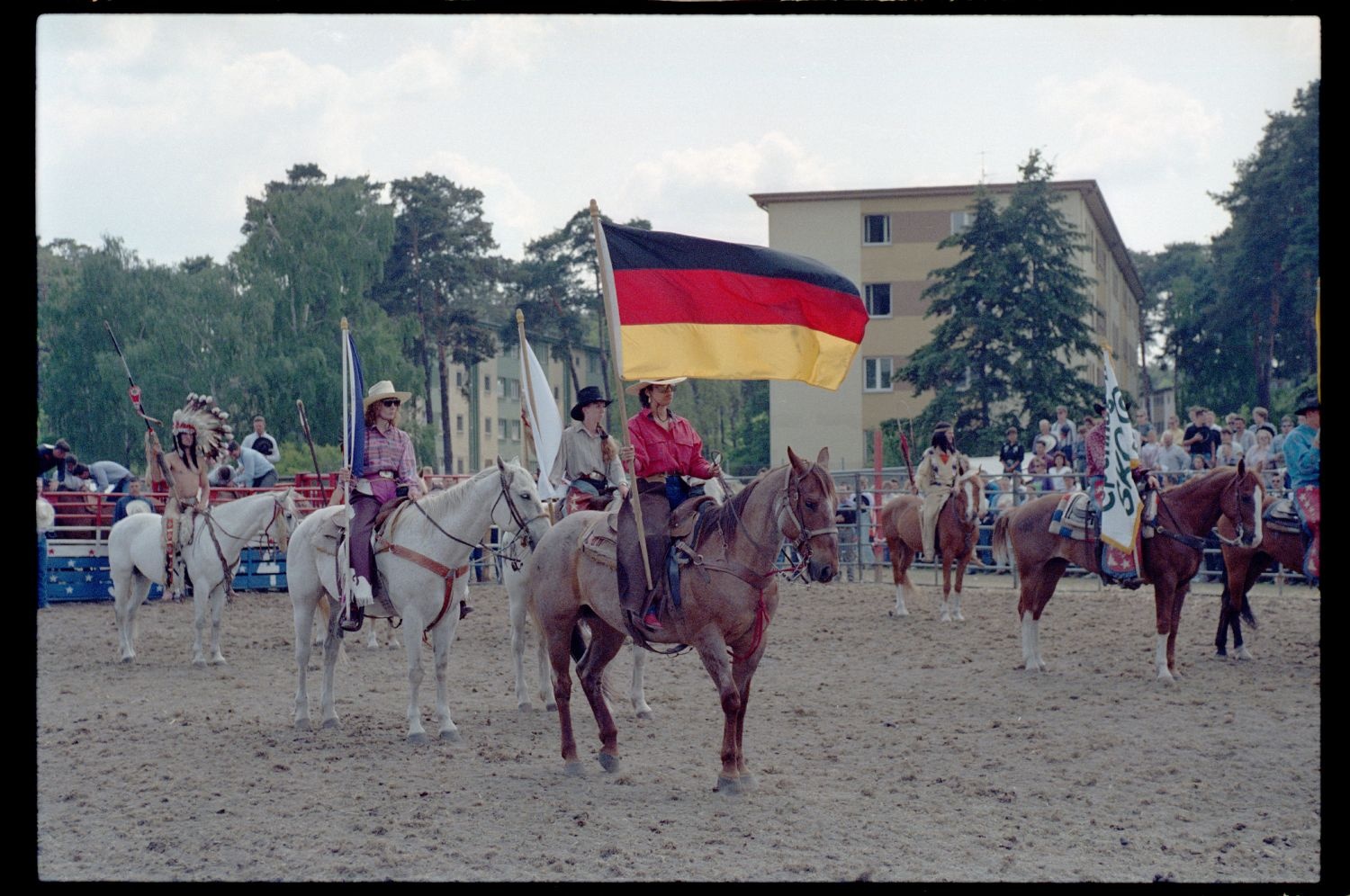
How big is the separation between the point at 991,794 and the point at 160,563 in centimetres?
986

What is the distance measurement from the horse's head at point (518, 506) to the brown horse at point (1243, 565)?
24.5 feet

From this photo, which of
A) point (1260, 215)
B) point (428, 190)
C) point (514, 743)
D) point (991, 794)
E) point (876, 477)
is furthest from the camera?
point (428, 190)

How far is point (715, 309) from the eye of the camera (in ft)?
24.6

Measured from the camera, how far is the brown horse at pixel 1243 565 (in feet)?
39.8

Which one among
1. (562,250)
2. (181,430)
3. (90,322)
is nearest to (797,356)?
(181,430)

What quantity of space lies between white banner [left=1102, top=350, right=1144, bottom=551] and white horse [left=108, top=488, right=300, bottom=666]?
870cm

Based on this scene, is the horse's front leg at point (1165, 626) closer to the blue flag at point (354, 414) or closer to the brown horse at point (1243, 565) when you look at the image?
the brown horse at point (1243, 565)

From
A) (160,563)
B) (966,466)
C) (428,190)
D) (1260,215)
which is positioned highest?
(428,190)

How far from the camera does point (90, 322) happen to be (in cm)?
4456

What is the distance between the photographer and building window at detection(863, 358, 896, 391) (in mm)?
46500

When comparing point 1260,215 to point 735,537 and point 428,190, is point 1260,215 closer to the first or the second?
point 428,190

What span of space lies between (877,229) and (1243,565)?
3570 centimetres

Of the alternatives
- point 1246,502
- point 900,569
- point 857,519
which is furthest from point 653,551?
point 857,519

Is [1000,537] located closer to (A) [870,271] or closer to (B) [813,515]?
(B) [813,515]
